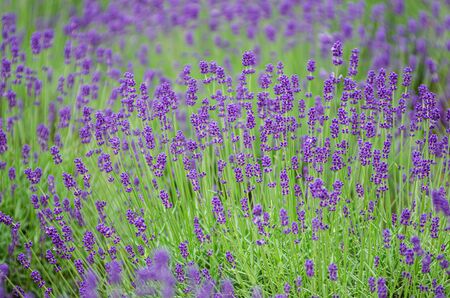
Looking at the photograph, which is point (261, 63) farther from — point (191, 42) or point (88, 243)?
point (88, 243)

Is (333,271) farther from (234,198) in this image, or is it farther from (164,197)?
(234,198)

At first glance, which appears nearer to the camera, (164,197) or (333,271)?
(333,271)

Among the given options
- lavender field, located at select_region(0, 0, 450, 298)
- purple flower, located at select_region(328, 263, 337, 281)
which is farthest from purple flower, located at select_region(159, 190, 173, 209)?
purple flower, located at select_region(328, 263, 337, 281)

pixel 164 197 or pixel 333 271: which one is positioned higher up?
pixel 164 197

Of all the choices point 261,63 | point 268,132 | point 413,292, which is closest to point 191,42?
point 261,63

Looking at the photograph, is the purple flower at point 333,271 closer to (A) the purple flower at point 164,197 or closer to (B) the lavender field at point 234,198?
(B) the lavender field at point 234,198

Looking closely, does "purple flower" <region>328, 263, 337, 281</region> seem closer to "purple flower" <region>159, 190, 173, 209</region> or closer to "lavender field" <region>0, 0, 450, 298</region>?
"lavender field" <region>0, 0, 450, 298</region>

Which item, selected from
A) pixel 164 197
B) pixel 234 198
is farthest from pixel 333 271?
pixel 234 198

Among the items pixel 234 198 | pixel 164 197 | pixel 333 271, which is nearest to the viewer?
pixel 333 271

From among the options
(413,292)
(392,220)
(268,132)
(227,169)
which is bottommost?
(413,292)

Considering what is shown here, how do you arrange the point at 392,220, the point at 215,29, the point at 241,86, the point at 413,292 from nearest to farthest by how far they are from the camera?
the point at 413,292 → the point at 392,220 → the point at 241,86 → the point at 215,29

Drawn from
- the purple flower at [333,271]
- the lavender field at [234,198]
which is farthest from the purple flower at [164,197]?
the purple flower at [333,271]
